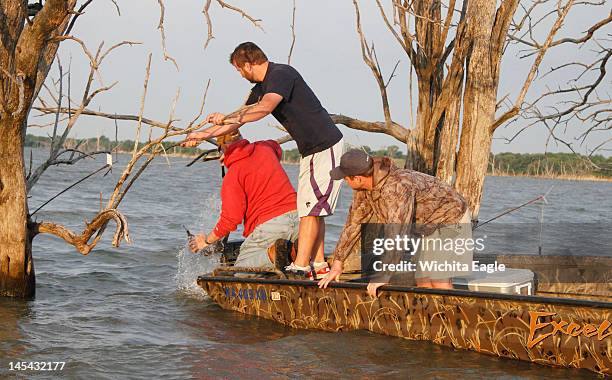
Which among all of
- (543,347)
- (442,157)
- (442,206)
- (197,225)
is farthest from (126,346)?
(197,225)

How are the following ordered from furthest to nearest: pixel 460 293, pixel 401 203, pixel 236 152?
pixel 236 152 → pixel 460 293 → pixel 401 203

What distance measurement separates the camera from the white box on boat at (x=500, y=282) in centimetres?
704

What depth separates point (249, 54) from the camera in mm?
7496

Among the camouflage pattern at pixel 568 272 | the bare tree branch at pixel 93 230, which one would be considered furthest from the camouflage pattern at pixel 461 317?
the camouflage pattern at pixel 568 272

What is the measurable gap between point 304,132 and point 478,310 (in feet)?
7.45

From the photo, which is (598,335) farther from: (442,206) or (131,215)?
(131,215)

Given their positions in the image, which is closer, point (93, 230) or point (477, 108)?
point (93, 230)

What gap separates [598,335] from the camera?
237 inches

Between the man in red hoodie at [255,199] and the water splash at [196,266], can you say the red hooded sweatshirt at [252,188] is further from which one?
the water splash at [196,266]

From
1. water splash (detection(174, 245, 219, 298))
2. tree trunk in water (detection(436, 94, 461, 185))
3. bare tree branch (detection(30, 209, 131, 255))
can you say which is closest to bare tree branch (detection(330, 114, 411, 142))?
tree trunk in water (detection(436, 94, 461, 185))

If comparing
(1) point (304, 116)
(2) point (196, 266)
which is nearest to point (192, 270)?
(2) point (196, 266)

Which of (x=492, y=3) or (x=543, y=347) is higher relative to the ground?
(x=492, y=3)

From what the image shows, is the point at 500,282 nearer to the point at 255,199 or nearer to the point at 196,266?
the point at 255,199

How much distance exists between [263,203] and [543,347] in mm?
2973
